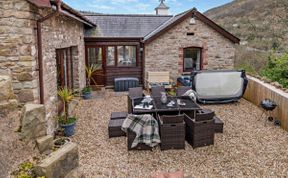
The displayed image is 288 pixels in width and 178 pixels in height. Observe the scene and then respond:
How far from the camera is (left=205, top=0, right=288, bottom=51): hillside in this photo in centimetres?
2628

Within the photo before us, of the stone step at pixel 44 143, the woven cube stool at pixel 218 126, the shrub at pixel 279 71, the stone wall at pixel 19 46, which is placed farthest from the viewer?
the shrub at pixel 279 71

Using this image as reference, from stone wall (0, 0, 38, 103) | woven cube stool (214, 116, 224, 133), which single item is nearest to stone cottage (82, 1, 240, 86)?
woven cube stool (214, 116, 224, 133)

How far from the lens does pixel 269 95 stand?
29.5ft

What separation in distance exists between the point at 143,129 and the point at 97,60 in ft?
27.8

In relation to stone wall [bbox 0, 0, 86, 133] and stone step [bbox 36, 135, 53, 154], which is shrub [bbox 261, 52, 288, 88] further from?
stone step [bbox 36, 135, 53, 154]

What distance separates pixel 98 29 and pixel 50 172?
1155 centimetres

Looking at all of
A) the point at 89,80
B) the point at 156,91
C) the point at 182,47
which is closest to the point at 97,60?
the point at 89,80

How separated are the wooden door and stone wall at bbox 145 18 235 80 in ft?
8.04

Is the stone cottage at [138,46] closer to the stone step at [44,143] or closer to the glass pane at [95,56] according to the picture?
the glass pane at [95,56]

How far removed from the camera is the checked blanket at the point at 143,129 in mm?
6219

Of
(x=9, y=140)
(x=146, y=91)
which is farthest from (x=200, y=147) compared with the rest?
(x=146, y=91)

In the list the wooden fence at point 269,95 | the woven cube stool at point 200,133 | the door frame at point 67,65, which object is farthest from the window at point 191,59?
the woven cube stool at point 200,133

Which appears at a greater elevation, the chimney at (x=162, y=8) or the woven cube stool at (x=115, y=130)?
the chimney at (x=162, y=8)

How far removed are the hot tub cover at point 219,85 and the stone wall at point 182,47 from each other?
3.44 metres
